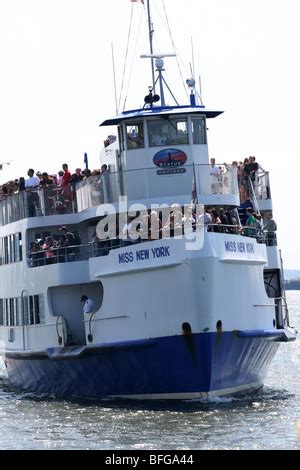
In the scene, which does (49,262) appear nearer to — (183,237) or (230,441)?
(183,237)

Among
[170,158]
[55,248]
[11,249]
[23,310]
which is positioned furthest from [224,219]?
[11,249]

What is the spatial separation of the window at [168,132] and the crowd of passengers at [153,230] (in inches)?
69.4

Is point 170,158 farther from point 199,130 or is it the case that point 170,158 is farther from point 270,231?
point 270,231

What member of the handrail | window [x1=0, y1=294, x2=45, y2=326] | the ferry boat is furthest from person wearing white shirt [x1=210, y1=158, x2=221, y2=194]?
window [x1=0, y1=294, x2=45, y2=326]

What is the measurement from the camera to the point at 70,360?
29.7m

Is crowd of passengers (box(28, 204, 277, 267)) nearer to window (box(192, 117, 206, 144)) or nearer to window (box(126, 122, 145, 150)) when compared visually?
window (box(192, 117, 206, 144))

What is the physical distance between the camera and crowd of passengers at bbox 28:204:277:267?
2803 centimetres

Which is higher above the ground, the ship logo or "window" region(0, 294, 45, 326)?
the ship logo

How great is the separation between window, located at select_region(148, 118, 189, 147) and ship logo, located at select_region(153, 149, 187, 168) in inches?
8.8

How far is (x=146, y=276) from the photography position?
27.7 m

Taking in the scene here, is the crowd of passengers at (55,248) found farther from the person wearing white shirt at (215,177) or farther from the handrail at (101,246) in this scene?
the person wearing white shirt at (215,177)

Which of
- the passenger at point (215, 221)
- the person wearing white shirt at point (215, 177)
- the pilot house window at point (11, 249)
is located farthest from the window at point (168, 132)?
the pilot house window at point (11, 249)

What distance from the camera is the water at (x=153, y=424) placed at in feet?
76.9
